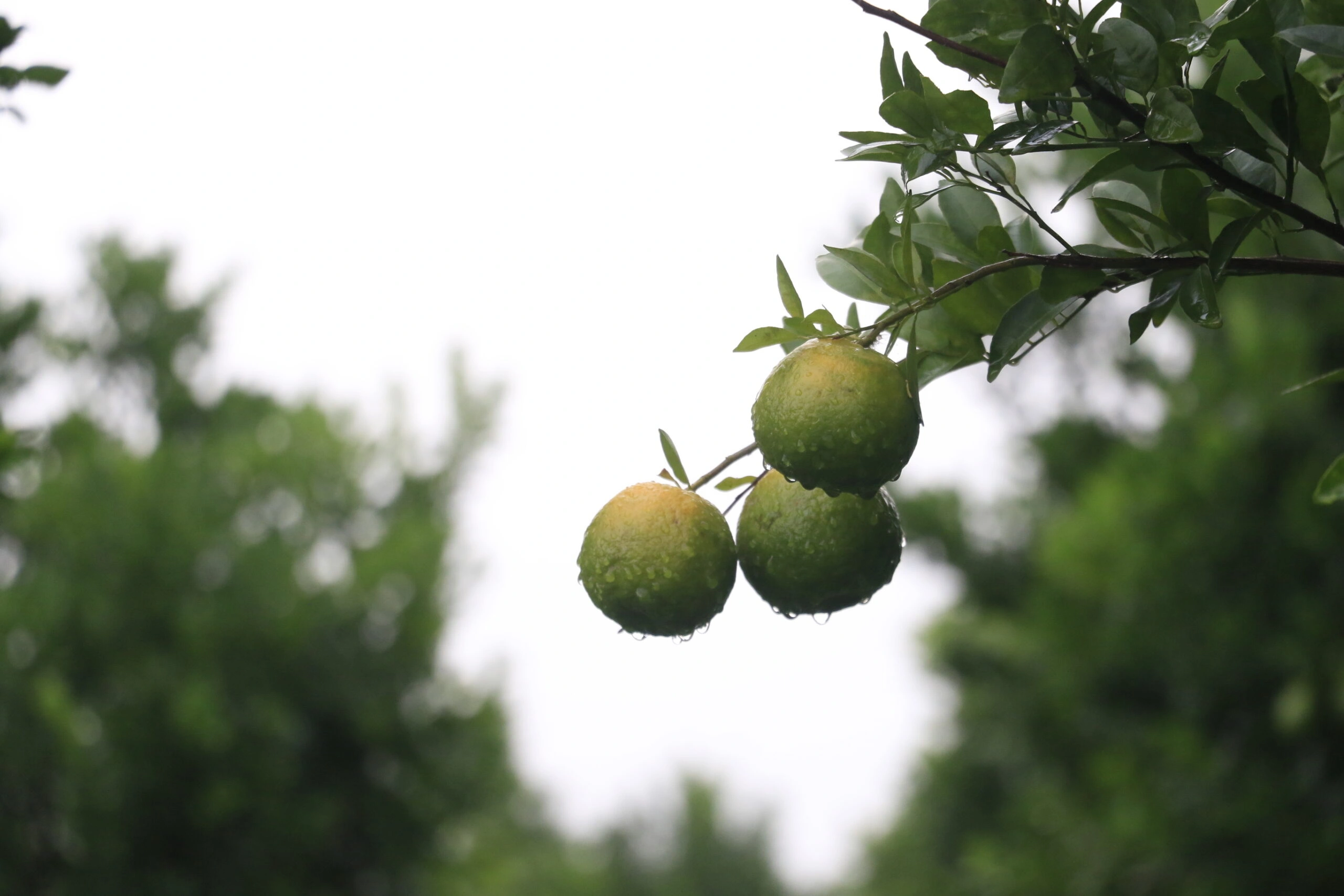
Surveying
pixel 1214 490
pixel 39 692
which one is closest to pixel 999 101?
pixel 1214 490

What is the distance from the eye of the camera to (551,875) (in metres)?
15.9

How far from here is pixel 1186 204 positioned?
978 mm

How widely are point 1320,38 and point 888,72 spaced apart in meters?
0.35

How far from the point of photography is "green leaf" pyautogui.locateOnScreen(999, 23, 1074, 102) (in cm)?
Result: 85

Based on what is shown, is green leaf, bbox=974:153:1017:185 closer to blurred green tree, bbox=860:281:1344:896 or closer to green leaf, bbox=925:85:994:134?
green leaf, bbox=925:85:994:134

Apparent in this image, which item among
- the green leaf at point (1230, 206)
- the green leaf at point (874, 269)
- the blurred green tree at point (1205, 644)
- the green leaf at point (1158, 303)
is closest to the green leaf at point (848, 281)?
the green leaf at point (874, 269)

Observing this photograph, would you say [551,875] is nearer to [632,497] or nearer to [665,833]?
[665,833]

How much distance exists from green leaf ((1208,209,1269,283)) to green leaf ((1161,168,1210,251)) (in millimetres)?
33

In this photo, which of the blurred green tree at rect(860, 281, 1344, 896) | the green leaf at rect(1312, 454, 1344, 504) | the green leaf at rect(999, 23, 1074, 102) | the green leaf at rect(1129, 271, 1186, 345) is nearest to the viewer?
the green leaf at rect(999, 23, 1074, 102)

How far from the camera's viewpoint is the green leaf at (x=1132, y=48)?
904 millimetres

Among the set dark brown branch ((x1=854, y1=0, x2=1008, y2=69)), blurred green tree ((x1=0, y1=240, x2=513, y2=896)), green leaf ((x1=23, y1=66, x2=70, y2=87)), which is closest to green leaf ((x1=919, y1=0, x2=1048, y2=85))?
dark brown branch ((x1=854, y1=0, x2=1008, y2=69))

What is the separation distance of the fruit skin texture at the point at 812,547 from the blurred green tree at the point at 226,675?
7584mm

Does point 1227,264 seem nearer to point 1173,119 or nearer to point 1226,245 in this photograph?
point 1226,245

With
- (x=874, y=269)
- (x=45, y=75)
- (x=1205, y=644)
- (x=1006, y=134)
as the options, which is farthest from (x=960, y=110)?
(x=1205, y=644)
